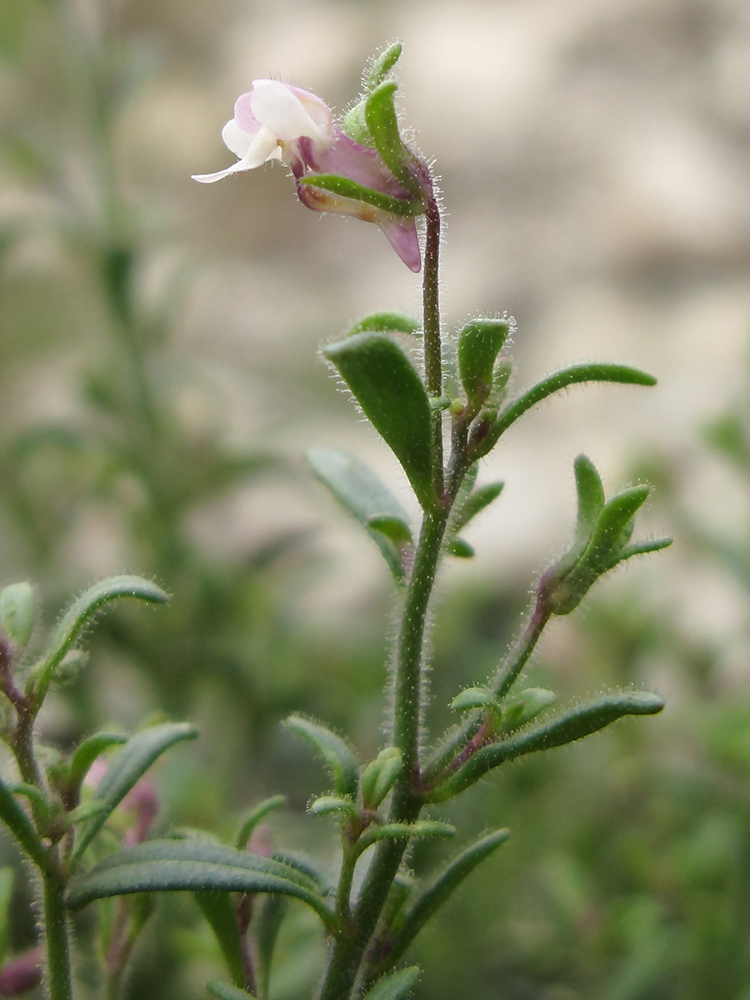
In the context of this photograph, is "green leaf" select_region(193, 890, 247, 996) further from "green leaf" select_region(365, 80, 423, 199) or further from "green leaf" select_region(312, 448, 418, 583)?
"green leaf" select_region(365, 80, 423, 199)

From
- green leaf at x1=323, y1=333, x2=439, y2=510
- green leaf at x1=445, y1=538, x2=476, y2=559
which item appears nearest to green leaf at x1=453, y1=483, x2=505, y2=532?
green leaf at x1=445, y1=538, x2=476, y2=559

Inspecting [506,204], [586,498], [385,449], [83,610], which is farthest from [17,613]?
[506,204]

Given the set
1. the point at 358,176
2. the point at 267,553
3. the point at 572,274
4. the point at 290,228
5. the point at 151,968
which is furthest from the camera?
the point at 290,228

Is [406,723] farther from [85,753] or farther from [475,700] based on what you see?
[85,753]

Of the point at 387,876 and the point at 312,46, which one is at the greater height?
the point at 312,46

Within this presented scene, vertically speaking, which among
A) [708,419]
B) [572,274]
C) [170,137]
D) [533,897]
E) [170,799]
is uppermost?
[170,137]

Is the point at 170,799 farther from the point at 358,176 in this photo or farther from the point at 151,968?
the point at 358,176

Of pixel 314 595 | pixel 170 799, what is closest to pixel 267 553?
pixel 170 799
